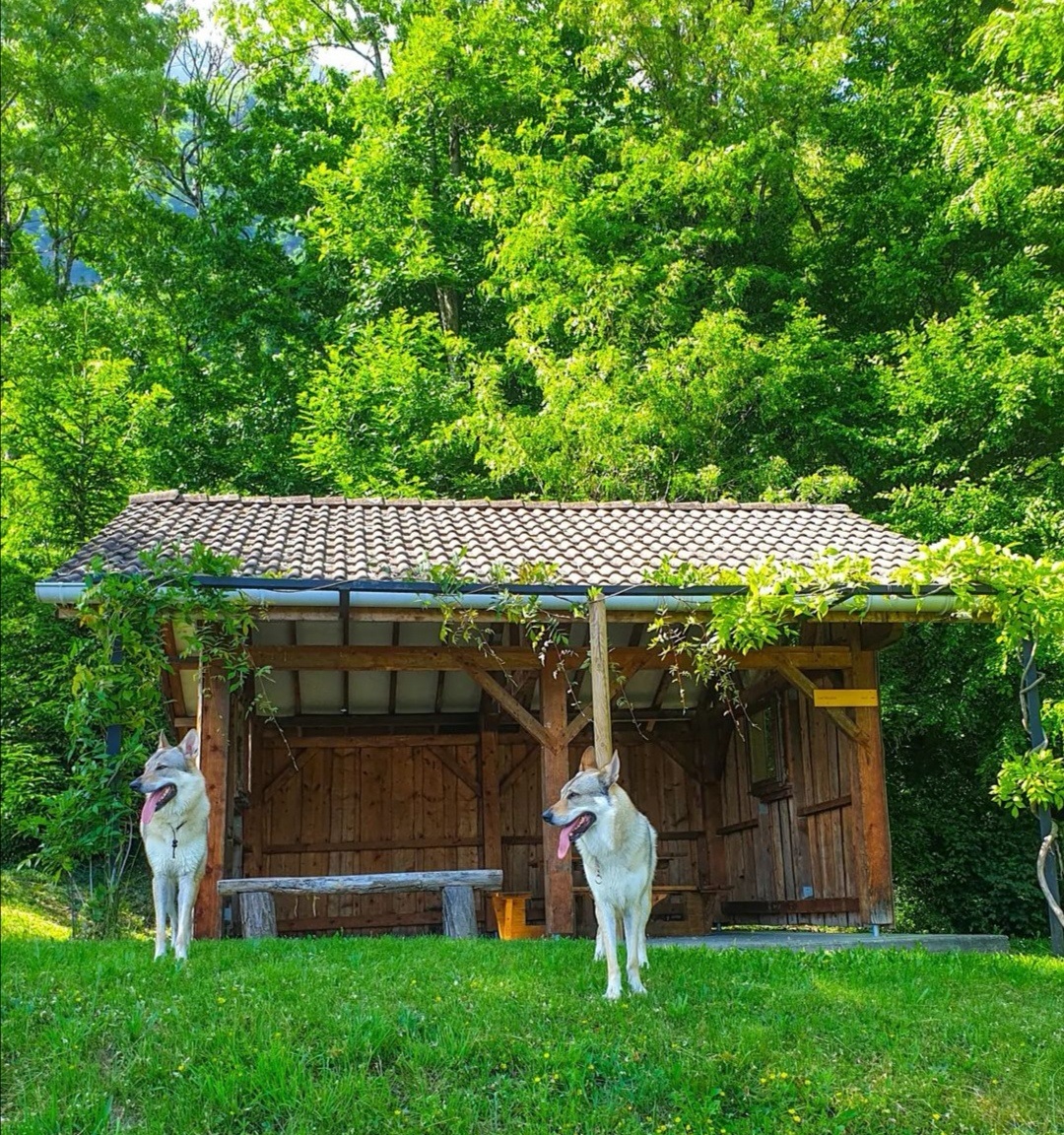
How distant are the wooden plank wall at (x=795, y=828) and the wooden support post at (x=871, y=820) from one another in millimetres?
360

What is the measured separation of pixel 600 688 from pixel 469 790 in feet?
24.4

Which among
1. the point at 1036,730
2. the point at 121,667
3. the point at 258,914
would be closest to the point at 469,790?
the point at 258,914

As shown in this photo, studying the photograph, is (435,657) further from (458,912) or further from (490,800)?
(490,800)

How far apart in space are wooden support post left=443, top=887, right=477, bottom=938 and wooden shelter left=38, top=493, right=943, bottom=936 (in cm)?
70

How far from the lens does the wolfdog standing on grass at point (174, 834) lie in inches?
303

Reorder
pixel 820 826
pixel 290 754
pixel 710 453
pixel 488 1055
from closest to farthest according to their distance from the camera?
pixel 488 1055, pixel 820 826, pixel 290 754, pixel 710 453

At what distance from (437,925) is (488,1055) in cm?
922

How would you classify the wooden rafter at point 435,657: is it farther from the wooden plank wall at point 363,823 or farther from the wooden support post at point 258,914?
the wooden plank wall at point 363,823

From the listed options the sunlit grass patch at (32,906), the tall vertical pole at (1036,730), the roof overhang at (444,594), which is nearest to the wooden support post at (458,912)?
the roof overhang at (444,594)

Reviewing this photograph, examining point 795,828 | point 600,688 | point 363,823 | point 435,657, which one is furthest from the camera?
point 363,823

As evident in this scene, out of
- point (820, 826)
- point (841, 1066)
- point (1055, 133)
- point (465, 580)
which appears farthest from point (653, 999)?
point (1055, 133)

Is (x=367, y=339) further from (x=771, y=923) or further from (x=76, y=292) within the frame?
(x=771, y=923)

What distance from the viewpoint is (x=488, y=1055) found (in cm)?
580

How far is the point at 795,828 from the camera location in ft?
42.4
